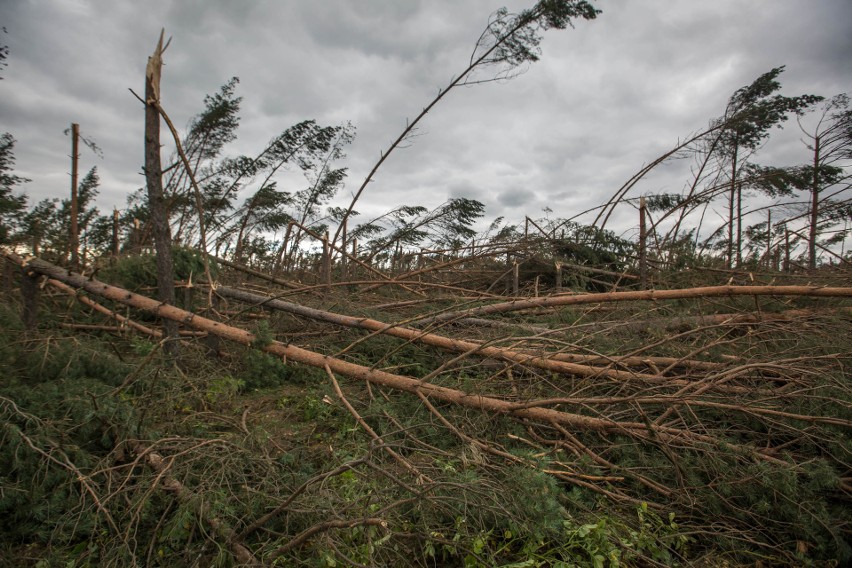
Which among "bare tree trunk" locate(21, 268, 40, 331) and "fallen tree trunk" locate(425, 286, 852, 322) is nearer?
"fallen tree trunk" locate(425, 286, 852, 322)

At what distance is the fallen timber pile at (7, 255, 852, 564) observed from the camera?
2543 millimetres

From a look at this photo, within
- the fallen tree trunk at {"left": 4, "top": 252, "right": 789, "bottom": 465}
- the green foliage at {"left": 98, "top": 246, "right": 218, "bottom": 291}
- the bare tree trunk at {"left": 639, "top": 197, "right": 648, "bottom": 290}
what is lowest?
→ the fallen tree trunk at {"left": 4, "top": 252, "right": 789, "bottom": 465}

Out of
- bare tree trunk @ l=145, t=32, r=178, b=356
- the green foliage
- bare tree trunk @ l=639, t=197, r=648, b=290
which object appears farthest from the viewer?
bare tree trunk @ l=639, t=197, r=648, b=290

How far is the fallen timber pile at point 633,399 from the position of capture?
254 cm

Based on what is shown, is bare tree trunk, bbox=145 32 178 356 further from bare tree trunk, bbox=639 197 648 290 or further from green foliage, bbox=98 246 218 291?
bare tree trunk, bbox=639 197 648 290

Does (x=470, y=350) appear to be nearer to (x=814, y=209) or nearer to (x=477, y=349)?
(x=477, y=349)

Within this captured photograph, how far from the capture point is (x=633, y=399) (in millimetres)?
2676

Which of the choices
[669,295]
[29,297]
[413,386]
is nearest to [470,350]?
[413,386]

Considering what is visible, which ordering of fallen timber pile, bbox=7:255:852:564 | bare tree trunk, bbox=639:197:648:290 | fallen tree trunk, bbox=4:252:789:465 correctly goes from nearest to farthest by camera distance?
fallen timber pile, bbox=7:255:852:564 → fallen tree trunk, bbox=4:252:789:465 → bare tree trunk, bbox=639:197:648:290

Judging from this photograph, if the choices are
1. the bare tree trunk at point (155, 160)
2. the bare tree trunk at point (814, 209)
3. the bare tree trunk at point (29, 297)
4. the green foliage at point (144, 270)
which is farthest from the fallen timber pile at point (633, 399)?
the bare tree trunk at point (814, 209)

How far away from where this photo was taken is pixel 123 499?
2135 millimetres

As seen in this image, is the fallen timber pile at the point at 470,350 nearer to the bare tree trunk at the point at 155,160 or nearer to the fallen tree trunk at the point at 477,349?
the fallen tree trunk at the point at 477,349

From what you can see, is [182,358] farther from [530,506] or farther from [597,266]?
[597,266]

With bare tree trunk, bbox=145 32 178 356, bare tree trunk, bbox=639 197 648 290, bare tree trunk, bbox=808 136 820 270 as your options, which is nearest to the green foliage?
bare tree trunk, bbox=145 32 178 356
